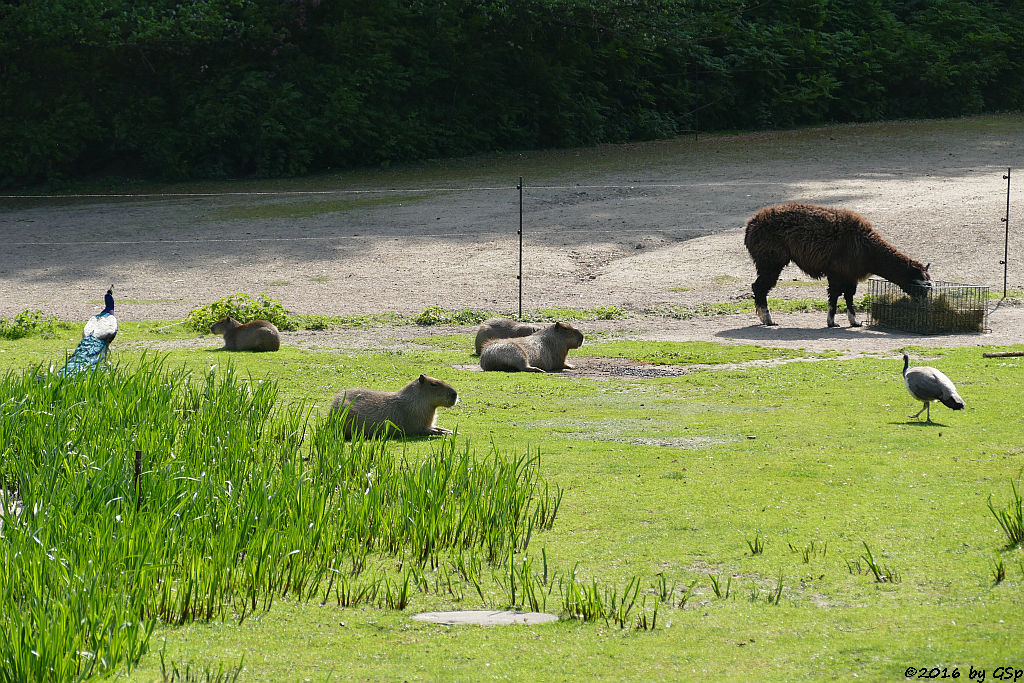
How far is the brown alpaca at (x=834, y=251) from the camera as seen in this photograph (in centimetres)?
1595

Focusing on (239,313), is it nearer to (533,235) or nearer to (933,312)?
(533,235)

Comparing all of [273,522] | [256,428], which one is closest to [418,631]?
[273,522]

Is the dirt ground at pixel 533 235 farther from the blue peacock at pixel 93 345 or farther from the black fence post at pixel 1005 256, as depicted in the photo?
the blue peacock at pixel 93 345

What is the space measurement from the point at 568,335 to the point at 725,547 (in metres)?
6.75

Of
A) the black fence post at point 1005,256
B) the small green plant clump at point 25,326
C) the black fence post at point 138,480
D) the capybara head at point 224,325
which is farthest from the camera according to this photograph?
the black fence post at point 1005,256

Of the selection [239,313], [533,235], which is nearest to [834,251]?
[533,235]

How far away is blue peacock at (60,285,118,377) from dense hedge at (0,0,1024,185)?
20.7 m

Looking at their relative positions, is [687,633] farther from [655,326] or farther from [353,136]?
[353,136]

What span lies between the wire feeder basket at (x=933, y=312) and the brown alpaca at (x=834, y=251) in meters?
0.27

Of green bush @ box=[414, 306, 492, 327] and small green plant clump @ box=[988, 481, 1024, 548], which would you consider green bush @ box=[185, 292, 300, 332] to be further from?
small green plant clump @ box=[988, 481, 1024, 548]

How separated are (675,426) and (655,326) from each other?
701 centimetres

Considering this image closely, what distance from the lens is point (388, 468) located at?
286 inches

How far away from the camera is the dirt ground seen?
1850 cm

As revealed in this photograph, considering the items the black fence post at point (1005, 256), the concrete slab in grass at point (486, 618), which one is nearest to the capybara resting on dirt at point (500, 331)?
the black fence post at point (1005, 256)
